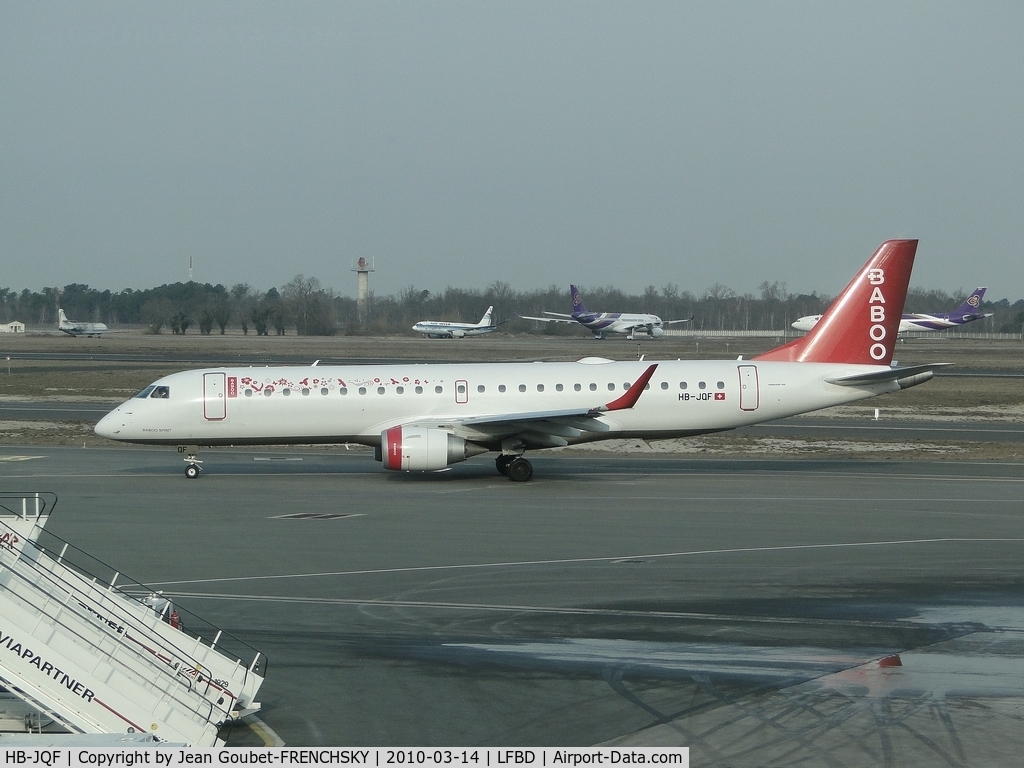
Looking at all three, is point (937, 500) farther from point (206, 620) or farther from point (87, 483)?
point (87, 483)

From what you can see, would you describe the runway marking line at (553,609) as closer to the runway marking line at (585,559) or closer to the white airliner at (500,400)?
the runway marking line at (585,559)

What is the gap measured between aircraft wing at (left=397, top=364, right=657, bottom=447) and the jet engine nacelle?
1.04 metres

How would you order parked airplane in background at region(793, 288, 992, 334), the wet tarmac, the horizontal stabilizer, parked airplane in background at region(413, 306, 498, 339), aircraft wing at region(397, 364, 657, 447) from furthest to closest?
1. parked airplane in background at region(413, 306, 498, 339)
2. parked airplane in background at region(793, 288, 992, 334)
3. the horizontal stabilizer
4. aircraft wing at region(397, 364, 657, 447)
5. the wet tarmac

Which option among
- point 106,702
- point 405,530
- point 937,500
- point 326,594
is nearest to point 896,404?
point 937,500

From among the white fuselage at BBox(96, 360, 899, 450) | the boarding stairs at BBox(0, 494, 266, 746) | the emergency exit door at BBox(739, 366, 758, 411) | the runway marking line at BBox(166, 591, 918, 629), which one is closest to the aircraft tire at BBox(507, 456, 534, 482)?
the white fuselage at BBox(96, 360, 899, 450)

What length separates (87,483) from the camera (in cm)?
2989

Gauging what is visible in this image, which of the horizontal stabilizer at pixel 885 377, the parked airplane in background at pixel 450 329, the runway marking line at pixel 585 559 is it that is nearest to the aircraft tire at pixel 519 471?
the horizontal stabilizer at pixel 885 377

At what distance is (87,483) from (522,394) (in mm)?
12507

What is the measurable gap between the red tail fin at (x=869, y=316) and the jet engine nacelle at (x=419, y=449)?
11405 mm

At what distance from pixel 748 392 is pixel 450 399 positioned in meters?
8.79

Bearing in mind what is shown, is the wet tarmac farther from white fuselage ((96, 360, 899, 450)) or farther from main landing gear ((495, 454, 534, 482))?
white fuselage ((96, 360, 899, 450))

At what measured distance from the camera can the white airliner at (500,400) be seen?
3083cm

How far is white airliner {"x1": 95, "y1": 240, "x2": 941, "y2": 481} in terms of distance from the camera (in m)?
30.8
